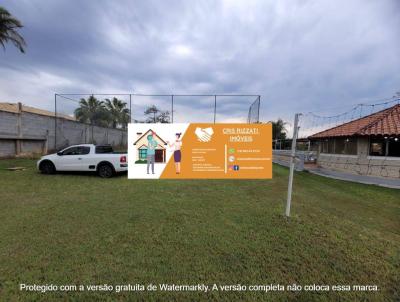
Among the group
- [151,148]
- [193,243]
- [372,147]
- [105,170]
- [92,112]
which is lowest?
[193,243]

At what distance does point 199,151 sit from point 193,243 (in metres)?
6.91

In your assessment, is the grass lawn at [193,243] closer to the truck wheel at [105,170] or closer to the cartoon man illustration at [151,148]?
the truck wheel at [105,170]

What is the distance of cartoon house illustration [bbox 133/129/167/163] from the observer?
9.35 meters

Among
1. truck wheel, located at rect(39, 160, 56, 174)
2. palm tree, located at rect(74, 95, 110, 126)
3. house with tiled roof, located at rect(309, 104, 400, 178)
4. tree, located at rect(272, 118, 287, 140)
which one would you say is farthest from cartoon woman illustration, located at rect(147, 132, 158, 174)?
tree, located at rect(272, 118, 287, 140)

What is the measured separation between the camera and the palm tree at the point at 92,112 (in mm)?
16359

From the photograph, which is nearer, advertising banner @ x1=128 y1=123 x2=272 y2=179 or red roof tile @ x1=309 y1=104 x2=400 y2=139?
advertising banner @ x1=128 y1=123 x2=272 y2=179

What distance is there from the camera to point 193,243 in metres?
3.01

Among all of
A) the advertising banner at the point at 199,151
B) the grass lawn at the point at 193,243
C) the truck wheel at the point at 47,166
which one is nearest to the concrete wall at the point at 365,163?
the advertising banner at the point at 199,151

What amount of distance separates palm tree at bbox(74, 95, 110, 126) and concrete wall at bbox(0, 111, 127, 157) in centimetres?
68

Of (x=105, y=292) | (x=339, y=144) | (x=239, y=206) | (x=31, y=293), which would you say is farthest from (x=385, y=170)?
(x=31, y=293)

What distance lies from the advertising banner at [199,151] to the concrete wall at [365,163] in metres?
5.92

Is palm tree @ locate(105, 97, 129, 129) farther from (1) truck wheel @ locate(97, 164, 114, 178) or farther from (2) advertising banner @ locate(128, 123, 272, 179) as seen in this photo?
(1) truck wheel @ locate(97, 164, 114, 178)

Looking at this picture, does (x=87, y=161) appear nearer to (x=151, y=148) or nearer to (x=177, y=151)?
(x=151, y=148)

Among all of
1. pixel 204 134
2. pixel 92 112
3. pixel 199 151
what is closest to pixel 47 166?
pixel 199 151
